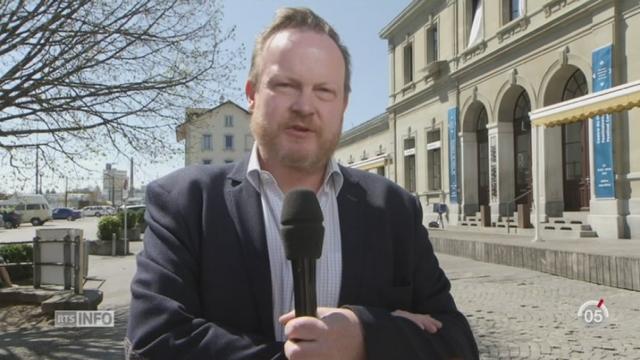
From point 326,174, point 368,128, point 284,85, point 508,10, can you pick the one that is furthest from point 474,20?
point 284,85

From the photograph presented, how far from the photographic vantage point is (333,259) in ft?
5.68

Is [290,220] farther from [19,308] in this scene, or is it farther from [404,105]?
[404,105]

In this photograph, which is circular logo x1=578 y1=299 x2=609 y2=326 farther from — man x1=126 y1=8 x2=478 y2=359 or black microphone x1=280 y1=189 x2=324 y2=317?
black microphone x1=280 y1=189 x2=324 y2=317

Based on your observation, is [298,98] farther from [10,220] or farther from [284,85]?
[10,220]

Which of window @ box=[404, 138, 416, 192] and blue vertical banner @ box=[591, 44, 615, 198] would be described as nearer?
blue vertical banner @ box=[591, 44, 615, 198]

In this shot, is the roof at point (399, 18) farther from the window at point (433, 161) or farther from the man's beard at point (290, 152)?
the man's beard at point (290, 152)

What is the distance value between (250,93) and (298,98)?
0.23 metres

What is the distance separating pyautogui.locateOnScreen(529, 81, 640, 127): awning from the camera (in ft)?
32.6

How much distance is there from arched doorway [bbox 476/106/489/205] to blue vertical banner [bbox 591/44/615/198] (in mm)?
7957

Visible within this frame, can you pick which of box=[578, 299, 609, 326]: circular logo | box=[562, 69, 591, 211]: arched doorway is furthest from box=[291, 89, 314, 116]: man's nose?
box=[562, 69, 591, 211]: arched doorway

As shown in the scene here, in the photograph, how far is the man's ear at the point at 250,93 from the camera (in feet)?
5.93

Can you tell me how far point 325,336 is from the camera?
1.32 metres

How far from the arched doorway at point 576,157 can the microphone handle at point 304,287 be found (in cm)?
1682

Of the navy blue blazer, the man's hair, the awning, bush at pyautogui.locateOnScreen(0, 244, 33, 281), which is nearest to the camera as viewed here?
the navy blue blazer
